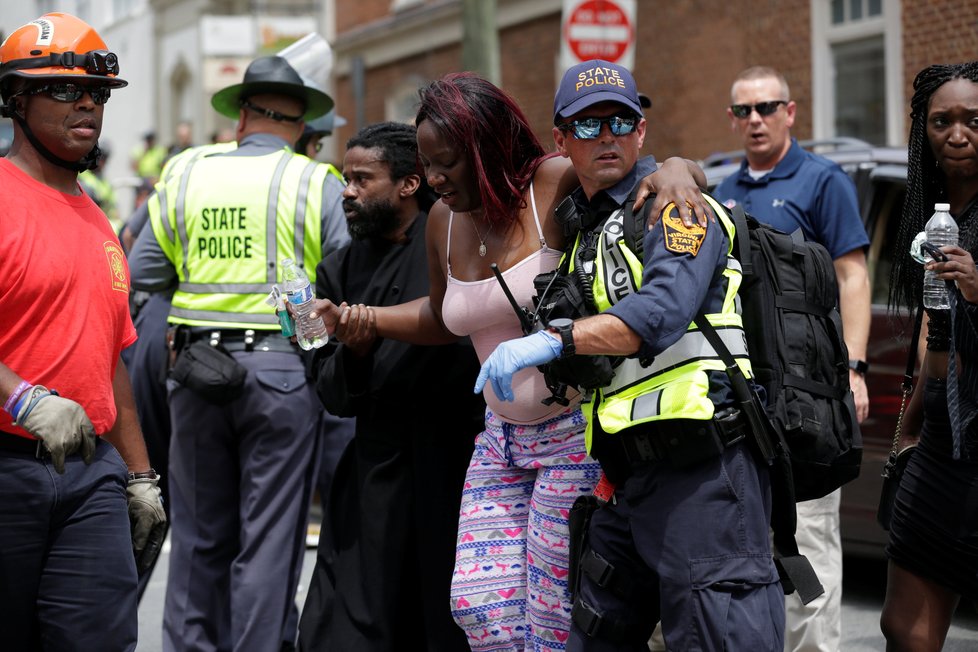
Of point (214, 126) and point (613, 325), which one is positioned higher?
point (214, 126)

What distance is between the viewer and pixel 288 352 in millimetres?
5180

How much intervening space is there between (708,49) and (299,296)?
412 inches

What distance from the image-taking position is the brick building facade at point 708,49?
11523mm

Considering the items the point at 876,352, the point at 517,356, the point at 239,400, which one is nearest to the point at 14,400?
the point at 517,356

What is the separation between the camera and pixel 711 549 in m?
3.33

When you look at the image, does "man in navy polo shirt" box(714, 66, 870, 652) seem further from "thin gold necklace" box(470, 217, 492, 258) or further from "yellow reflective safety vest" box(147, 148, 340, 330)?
"yellow reflective safety vest" box(147, 148, 340, 330)

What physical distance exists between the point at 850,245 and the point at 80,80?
298 centimetres

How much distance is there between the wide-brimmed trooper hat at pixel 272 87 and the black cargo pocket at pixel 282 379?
1.18 m

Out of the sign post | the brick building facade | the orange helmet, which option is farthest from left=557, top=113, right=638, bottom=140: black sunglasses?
the brick building facade

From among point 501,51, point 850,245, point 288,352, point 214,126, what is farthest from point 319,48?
point 214,126

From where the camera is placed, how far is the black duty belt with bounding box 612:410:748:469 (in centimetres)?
331

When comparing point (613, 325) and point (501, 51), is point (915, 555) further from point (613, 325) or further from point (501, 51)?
point (501, 51)

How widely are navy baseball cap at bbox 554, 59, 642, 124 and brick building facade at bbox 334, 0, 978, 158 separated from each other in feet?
26.8

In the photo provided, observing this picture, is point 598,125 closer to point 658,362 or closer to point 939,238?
point 658,362
